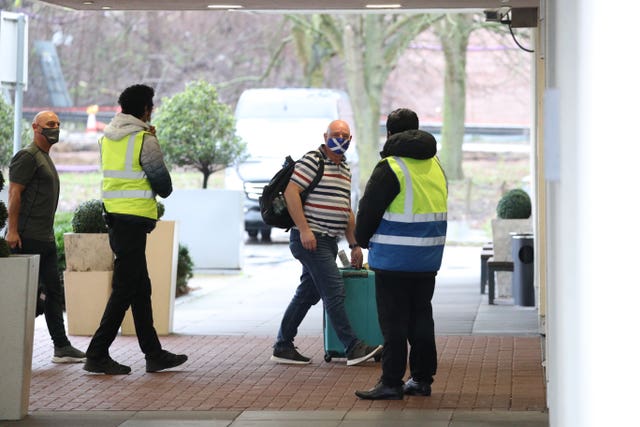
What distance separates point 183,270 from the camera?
15.4m

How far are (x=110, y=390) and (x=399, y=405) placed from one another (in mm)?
2054

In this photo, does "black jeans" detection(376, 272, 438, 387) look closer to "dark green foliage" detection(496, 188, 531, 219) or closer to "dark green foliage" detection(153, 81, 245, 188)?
"dark green foliage" detection(496, 188, 531, 219)

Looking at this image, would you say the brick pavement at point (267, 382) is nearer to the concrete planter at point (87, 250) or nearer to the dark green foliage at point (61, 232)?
the concrete planter at point (87, 250)

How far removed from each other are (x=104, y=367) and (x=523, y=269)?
596cm

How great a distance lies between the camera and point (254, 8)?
41.0ft

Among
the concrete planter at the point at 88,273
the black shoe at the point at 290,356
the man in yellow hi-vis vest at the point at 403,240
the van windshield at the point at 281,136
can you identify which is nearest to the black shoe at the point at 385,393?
the man in yellow hi-vis vest at the point at 403,240

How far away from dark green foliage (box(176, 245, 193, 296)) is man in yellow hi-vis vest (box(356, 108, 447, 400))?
7216 millimetres

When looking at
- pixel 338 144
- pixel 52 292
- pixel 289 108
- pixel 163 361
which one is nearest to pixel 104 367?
pixel 163 361

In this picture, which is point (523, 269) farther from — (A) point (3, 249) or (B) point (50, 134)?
(A) point (3, 249)

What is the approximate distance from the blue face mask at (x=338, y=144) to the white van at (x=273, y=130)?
45.3 feet

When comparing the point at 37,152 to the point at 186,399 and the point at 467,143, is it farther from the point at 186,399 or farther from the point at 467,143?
the point at 467,143

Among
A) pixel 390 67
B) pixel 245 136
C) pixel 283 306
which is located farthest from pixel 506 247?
pixel 390 67

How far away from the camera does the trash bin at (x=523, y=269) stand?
14.0 metres

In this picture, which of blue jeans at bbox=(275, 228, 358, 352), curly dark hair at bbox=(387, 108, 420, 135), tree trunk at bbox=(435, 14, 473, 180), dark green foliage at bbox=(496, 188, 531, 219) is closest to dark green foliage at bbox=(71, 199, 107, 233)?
→ blue jeans at bbox=(275, 228, 358, 352)
